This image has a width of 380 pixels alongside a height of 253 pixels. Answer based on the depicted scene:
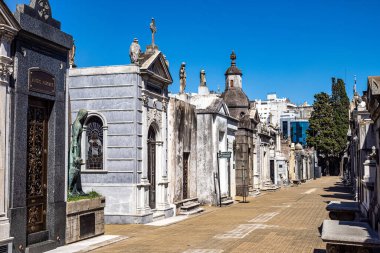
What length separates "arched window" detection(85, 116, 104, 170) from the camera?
15278 mm

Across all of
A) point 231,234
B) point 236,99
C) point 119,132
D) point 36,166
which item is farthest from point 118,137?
point 236,99

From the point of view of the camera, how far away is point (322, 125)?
64.6 meters

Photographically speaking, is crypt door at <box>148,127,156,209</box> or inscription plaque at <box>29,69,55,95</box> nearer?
inscription plaque at <box>29,69,55,95</box>

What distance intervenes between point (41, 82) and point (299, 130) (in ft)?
290

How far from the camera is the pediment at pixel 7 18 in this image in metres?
8.45

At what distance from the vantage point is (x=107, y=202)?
591 inches

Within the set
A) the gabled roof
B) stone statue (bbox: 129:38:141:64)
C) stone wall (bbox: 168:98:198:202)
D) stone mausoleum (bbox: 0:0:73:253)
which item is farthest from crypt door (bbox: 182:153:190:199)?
stone mausoleum (bbox: 0:0:73:253)

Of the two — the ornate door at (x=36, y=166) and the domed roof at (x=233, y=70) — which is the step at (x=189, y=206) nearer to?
the ornate door at (x=36, y=166)

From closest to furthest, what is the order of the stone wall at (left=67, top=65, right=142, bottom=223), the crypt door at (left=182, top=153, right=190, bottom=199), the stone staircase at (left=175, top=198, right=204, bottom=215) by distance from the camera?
the stone wall at (left=67, top=65, right=142, bottom=223) → the stone staircase at (left=175, top=198, right=204, bottom=215) → the crypt door at (left=182, top=153, right=190, bottom=199)

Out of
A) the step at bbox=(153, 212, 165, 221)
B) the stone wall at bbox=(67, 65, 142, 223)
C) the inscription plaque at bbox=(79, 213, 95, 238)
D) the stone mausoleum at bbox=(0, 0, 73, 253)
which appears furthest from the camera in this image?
the step at bbox=(153, 212, 165, 221)

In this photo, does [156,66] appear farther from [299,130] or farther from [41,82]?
[299,130]

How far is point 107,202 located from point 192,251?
18.0 ft

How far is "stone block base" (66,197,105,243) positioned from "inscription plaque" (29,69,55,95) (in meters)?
2.74

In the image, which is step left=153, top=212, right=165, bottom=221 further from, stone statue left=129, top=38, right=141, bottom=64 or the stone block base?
stone statue left=129, top=38, right=141, bottom=64
